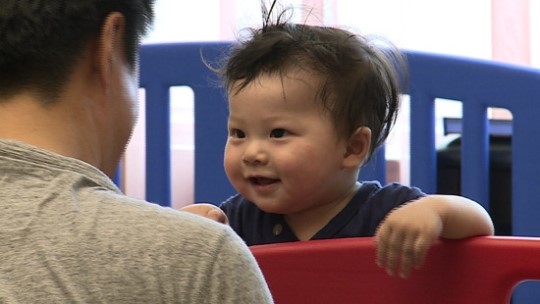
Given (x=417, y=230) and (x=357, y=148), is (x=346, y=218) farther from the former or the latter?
(x=417, y=230)

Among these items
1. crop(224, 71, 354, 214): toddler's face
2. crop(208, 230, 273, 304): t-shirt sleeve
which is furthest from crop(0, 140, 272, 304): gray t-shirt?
crop(224, 71, 354, 214): toddler's face

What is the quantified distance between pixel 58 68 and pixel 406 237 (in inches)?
13.2

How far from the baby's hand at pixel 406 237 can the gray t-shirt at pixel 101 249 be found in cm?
25

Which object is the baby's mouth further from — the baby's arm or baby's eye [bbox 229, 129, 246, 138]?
the baby's arm

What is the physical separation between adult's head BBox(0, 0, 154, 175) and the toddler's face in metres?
0.33

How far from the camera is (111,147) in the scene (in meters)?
0.73

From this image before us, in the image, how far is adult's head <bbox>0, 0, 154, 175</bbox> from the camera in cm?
65

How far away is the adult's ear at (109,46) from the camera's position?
0.68 metres

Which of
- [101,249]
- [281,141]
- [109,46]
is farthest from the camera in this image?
[281,141]

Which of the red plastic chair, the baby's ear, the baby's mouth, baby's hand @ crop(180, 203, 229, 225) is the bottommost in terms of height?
the red plastic chair

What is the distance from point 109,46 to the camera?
0.69 metres

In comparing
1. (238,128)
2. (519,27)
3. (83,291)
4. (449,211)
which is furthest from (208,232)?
(519,27)

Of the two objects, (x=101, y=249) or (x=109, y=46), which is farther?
(x=109, y=46)

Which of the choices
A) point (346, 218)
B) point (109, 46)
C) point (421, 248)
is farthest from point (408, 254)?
point (109, 46)
